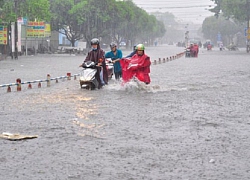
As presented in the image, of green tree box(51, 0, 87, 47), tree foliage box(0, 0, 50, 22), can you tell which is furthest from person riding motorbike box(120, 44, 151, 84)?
green tree box(51, 0, 87, 47)

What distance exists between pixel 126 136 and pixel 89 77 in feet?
28.0

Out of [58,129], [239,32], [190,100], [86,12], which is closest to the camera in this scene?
[58,129]

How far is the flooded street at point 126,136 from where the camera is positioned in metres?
6.95

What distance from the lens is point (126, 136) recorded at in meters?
9.28

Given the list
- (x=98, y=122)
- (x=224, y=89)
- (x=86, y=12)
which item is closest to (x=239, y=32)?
(x=86, y=12)

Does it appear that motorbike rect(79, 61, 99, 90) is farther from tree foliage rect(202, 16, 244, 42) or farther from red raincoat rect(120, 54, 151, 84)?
tree foliage rect(202, 16, 244, 42)

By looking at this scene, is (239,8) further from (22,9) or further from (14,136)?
(14,136)

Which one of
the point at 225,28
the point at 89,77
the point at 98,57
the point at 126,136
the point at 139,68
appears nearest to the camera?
the point at 126,136

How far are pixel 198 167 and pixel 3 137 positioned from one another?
3.44 m

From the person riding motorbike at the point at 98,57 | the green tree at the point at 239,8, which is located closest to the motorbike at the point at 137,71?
the person riding motorbike at the point at 98,57

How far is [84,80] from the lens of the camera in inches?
695

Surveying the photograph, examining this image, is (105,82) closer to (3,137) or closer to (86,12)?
(3,137)

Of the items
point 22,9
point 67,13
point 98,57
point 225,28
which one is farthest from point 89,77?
point 225,28

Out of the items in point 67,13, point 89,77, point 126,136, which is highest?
point 67,13
